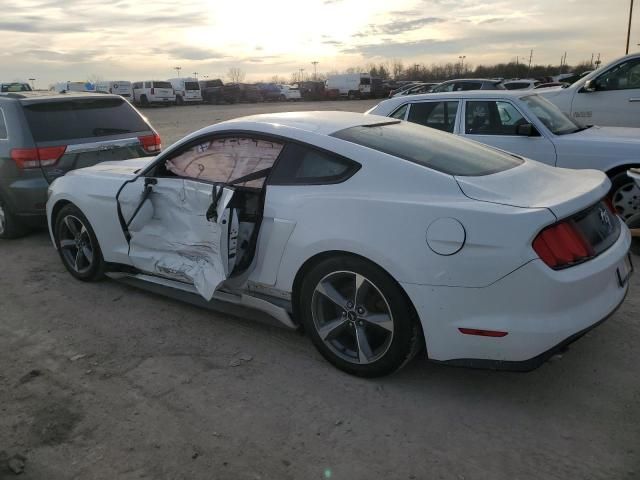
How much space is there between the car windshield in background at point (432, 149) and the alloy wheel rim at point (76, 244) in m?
2.70

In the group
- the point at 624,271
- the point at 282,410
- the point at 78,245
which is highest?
the point at 624,271

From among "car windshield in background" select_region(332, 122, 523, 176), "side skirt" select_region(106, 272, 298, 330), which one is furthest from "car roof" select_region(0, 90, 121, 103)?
"car windshield in background" select_region(332, 122, 523, 176)

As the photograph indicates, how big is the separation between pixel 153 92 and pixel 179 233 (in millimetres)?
43365

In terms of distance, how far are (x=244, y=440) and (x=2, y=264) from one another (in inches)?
168

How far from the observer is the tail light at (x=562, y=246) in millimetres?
2623

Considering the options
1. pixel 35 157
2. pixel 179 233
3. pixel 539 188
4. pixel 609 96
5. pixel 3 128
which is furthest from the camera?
pixel 609 96

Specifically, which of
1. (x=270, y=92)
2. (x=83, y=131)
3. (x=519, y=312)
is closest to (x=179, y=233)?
(x=519, y=312)

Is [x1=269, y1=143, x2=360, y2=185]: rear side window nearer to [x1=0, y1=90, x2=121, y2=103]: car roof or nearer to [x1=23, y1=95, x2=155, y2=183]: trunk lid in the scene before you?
[x1=23, y1=95, x2=155, y2=183]: trunk lid

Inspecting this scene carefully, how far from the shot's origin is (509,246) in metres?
2.61

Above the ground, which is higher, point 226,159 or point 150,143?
point 226,159

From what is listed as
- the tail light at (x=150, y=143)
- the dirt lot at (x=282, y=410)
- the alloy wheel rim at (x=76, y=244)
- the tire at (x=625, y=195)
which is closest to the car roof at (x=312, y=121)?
the dirt lot at (x=282, y=410)

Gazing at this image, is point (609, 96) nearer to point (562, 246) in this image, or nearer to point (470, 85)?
→ point (562, 246)

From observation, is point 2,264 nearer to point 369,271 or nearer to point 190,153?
point 190,153

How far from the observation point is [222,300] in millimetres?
3857
